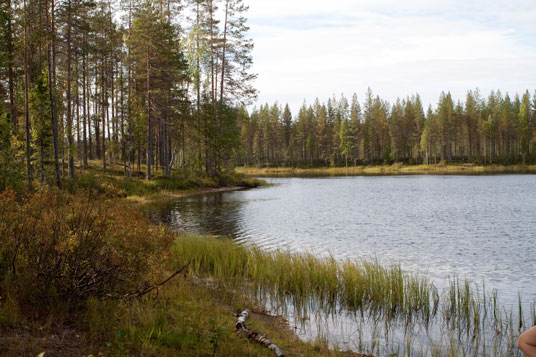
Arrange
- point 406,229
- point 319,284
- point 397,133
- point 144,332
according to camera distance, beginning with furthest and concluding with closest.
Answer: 1. point 397,133
2. point 406,229
3. point 319,284
4. point 144,332

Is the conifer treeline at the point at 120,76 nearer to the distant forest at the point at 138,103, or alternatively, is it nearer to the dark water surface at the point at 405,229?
the distant forest at the point at 138,103

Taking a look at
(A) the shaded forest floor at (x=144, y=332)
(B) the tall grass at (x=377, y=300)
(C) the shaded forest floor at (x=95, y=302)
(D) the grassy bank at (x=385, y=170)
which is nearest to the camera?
(A) the shaded forest floor at (x=144, y=332)

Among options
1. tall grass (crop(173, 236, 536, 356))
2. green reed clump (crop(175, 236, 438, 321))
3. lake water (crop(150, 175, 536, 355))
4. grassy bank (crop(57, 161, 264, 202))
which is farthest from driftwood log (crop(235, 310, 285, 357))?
grassy bank (crop(57, 161, 264, 202))

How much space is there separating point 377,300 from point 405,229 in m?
12.3

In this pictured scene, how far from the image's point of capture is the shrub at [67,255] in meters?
6.13

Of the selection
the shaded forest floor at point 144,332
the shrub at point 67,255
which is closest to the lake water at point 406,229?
the shaded forest floor at point 144,332

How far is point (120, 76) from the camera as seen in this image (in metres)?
44.8

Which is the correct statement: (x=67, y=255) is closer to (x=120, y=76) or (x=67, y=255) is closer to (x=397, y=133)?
(x=120, y=76)

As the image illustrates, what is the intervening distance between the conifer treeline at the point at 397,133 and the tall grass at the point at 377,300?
98.3 m

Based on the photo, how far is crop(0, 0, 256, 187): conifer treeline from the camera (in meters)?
27.3

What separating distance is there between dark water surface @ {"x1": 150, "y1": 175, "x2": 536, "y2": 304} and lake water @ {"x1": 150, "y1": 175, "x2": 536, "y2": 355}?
4 centimetres

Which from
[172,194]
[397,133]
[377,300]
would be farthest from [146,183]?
[397,133]

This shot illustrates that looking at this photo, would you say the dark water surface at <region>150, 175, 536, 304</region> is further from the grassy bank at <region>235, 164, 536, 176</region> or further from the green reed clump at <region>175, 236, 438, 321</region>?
the grassy bank at <region>235, 164, 536, 176</region>

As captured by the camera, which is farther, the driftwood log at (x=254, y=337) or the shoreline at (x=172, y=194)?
the shoreline at (x=172, y=194)
